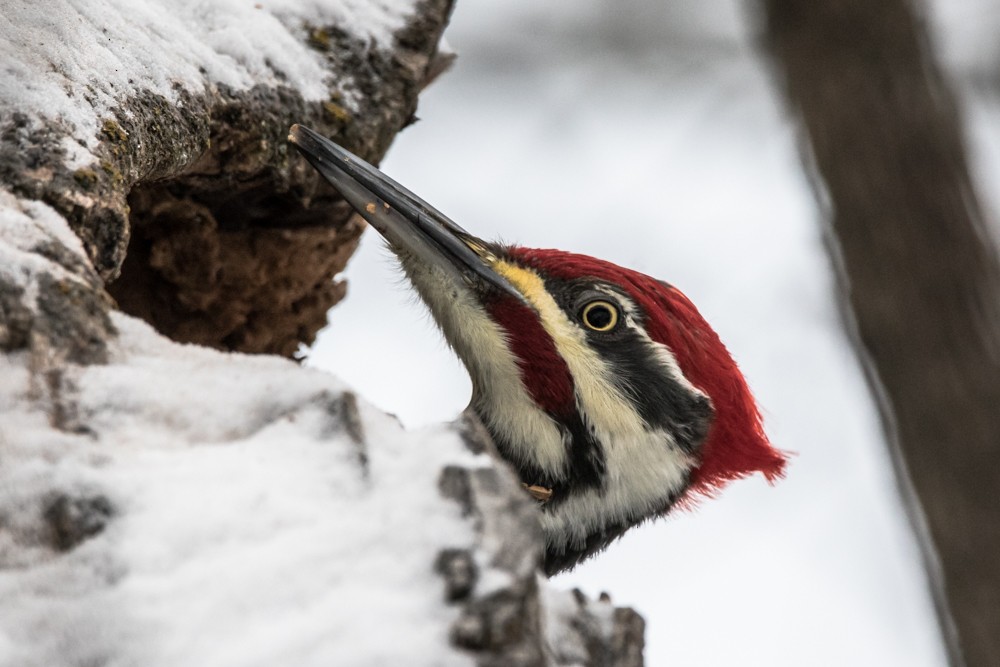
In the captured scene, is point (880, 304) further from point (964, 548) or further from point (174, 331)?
point (174, 331)

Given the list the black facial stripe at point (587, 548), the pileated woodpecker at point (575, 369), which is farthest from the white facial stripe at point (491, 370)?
the black facial stripe at point (587, 548)

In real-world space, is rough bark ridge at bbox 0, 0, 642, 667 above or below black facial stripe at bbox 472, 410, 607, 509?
below

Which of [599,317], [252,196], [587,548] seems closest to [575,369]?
[599,317]

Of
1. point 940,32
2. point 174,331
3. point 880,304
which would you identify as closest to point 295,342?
point 174,331

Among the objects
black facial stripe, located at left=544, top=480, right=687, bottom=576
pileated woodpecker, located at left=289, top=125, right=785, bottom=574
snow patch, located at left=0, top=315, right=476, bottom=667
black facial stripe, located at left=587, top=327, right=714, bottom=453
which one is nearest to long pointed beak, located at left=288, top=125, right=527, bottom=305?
pileated woodpecker, located at left=289, top=125, right=785, bottom=574

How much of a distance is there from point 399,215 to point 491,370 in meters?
0.41

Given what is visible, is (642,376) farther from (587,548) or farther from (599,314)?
(587,548)

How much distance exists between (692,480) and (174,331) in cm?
144

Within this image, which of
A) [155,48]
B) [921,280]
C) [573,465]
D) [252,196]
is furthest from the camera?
[921,280]

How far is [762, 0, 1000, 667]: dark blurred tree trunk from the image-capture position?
138 inches

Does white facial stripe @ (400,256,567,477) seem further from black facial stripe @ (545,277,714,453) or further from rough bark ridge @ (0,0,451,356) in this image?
rough bark ridge @ (0,0,451,356)

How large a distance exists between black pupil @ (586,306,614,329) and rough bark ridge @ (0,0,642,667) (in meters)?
1.09

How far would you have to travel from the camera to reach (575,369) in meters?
2.78

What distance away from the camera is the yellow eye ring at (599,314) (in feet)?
9.29
